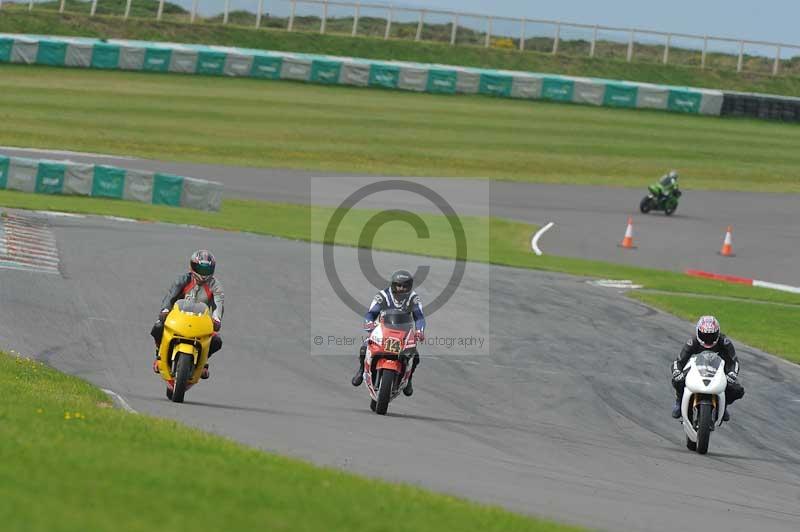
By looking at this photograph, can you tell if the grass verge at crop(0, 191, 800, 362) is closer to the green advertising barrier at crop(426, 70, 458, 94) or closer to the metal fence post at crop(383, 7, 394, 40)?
the green advertising barrier at crop(426, 70, 458, 94)

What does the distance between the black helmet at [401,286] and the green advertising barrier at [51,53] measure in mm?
46729

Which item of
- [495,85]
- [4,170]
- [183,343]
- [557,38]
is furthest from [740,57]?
[183,343]

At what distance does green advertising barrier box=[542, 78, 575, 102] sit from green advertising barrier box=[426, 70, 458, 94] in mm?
4524

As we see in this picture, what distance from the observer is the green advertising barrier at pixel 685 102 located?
214ft

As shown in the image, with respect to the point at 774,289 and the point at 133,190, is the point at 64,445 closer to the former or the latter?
the point at 774,289

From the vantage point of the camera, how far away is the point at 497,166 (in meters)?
53.0

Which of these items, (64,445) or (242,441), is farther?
(242,441)

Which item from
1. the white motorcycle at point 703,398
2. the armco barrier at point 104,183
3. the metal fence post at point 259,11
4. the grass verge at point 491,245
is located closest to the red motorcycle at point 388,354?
the white motorcycle at point 703,398

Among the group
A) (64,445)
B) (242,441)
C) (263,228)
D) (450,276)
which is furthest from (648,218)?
(64,445)

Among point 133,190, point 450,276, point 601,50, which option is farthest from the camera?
point 601,50

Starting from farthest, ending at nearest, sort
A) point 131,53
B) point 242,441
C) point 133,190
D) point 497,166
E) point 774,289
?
point 131,53 → point 497,166 → point 133,190 → point 774,289 → point 242,441

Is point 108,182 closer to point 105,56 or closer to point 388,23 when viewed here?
point 105,56

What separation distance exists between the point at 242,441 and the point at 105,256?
13.5 m

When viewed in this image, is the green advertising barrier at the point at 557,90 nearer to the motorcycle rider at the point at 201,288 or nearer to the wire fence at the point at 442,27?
the wire fence at the point at 442,27
